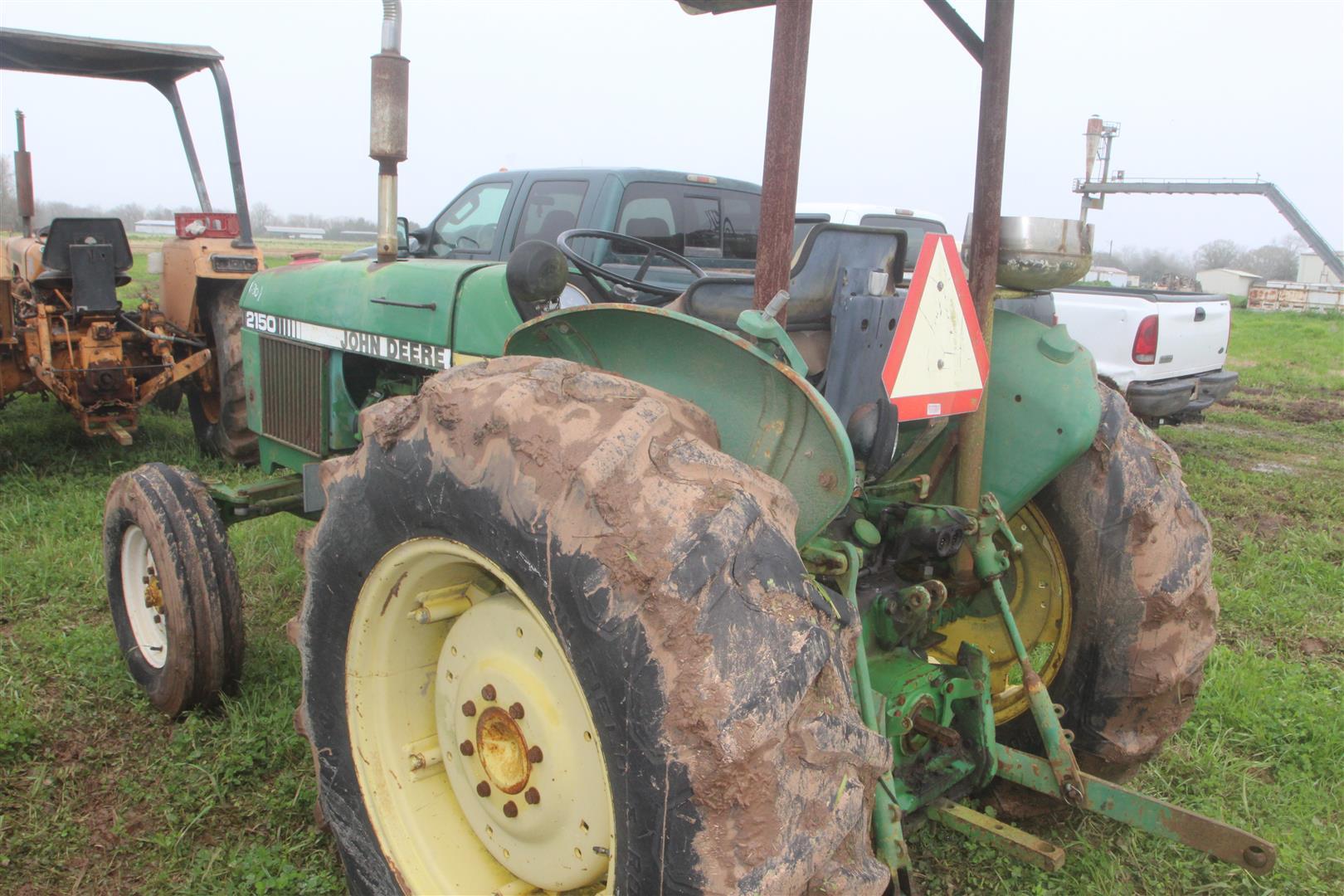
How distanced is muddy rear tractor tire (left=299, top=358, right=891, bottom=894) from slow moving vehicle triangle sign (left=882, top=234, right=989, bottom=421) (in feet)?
1.48

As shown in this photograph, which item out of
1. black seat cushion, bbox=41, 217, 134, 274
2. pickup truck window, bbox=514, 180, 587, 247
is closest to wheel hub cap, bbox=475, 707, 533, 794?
pickup truck window, bbox=514, 180, 587, 247

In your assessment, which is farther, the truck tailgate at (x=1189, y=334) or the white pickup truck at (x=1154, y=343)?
the truck tailgate at (x=1189, y=334)

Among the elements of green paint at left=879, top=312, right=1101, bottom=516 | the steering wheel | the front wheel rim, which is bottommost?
the front wheel rim

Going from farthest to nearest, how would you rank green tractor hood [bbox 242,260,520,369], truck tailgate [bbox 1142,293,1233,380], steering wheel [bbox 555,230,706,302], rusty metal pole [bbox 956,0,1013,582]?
truck tailgate [bbox 1142,293,1233,380]
steering wheel [bbox 555,230,706,302]
green tractor hood [bbox 242,260,520,369]
rusty metal pole [bbox 956,0,1013,582]

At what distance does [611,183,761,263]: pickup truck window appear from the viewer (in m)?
5.73

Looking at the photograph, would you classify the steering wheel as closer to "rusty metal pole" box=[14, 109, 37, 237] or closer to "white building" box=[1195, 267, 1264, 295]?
"rusty metal pole" box=[14, 109, 37, 237]

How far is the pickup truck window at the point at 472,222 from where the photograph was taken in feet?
20.4

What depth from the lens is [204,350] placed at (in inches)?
234

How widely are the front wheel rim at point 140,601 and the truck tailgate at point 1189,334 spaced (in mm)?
6737

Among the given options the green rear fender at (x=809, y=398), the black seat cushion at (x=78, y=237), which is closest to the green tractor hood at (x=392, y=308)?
the green rear fender at (x=809, y=398)

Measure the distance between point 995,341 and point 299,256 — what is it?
171 inches

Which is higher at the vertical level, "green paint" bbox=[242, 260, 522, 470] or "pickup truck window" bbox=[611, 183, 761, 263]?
"pickup truck window" bbox=[611, 183, 761, 263]

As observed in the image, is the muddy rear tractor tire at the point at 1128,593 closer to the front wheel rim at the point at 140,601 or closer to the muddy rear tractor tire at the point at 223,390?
the front wheel rim at the point at 140,601

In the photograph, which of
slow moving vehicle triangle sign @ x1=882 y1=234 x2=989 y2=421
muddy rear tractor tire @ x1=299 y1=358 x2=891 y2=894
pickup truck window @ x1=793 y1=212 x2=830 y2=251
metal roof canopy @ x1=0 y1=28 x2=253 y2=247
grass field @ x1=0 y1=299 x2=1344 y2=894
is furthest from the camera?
metal roof canopy @ x1=0 y1=28 x2=253 y2=247
